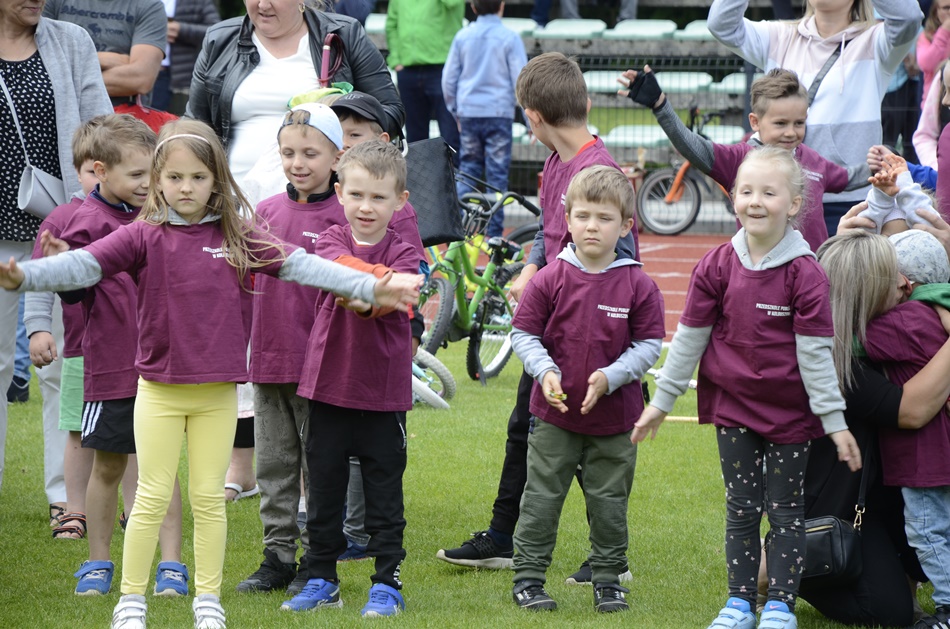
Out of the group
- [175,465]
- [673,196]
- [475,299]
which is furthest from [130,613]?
[673,196]

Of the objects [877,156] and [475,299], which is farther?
[475,299]

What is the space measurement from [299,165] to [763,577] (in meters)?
2.22

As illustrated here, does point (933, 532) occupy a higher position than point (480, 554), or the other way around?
point (933, 532)

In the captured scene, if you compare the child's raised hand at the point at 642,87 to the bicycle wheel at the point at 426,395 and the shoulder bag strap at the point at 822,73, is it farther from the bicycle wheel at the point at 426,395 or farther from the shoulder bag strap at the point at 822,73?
the bicycle wheel at the point at 426,395

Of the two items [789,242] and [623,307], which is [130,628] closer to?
[623,307]

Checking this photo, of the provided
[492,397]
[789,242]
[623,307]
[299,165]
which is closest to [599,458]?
[623,307]

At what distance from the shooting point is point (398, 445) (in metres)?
4.48

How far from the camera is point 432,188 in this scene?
5.28 meters

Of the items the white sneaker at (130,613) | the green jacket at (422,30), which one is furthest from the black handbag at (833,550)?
the green jacket at (422,30)

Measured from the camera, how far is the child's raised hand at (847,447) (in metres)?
3.97

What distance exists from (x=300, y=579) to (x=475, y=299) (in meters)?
4.45

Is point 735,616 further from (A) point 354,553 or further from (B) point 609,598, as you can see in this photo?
(A) point 354,553

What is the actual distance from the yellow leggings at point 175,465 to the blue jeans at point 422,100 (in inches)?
409

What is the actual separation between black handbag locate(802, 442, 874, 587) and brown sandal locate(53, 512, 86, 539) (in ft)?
10.2
